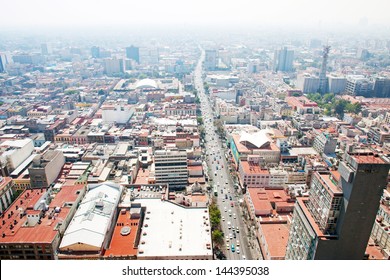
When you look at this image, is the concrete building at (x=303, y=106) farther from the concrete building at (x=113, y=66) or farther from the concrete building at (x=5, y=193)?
the concrete building at (x=113, y=66)

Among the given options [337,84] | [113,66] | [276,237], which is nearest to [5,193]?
[276,237]

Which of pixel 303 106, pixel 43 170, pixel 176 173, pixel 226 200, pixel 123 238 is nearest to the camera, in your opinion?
pixel 123 238

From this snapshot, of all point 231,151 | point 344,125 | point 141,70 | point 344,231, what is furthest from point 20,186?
point 141,70

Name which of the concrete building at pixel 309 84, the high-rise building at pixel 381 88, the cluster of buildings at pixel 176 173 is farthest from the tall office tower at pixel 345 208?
the high-rise building at pixel 381 88

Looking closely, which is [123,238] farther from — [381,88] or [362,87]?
[381,88]

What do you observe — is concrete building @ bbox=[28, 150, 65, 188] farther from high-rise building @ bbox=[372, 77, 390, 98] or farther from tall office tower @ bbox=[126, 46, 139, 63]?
tall office tower @ bbox=[126, 46, 139, 63]

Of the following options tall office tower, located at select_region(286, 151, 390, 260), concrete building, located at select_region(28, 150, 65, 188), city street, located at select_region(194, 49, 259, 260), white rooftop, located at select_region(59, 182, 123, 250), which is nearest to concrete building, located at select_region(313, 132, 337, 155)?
city street, located at select_region(194, 49, 259, 260)

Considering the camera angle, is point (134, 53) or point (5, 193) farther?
point (134, 53)

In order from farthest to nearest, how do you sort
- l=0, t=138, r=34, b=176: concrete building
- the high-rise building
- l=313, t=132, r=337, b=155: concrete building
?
1. the high-rise building
2. l=313, t=132, r=337, b=155: concrete building
3. l=0, t=138, r=34, b=176: concrete building
